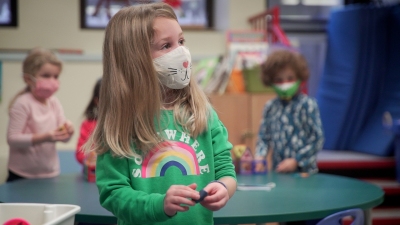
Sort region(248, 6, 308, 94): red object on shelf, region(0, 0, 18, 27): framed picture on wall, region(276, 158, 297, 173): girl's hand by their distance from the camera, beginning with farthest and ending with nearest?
region(0, 0, 18, 27): framed picture on wall < region(248, 6, 308, 94): red object on shelf < region(276, 158, 297, 173): girl's hand

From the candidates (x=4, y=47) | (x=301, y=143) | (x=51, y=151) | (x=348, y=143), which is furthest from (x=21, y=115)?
(x=348, y=143)

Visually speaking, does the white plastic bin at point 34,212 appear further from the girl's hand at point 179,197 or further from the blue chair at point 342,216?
the blue chair at point 342,216

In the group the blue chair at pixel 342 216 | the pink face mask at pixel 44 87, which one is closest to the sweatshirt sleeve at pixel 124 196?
the blue chair at pixel 342 216

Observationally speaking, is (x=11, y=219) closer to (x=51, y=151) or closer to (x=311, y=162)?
(x=51, y=151)

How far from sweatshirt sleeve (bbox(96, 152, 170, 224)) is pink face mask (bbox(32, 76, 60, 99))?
5.54 feet

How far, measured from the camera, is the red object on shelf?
16.6ft

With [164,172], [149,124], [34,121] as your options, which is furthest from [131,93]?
[34,121]

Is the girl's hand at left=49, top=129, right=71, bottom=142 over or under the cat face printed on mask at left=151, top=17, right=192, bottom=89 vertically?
under

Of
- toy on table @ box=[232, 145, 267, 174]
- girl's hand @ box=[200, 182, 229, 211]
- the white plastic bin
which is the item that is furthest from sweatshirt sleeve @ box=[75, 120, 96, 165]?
girl's hand @ box=[200, 182, 229, 211]

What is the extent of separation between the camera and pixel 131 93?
138cm

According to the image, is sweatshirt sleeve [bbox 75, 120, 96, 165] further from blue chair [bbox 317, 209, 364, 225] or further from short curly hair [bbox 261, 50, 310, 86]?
blue chair [bbox 317, 209, 364, 225]

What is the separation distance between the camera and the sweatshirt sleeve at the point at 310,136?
10.00ft

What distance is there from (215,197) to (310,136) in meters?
1.96

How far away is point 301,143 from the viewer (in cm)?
312
